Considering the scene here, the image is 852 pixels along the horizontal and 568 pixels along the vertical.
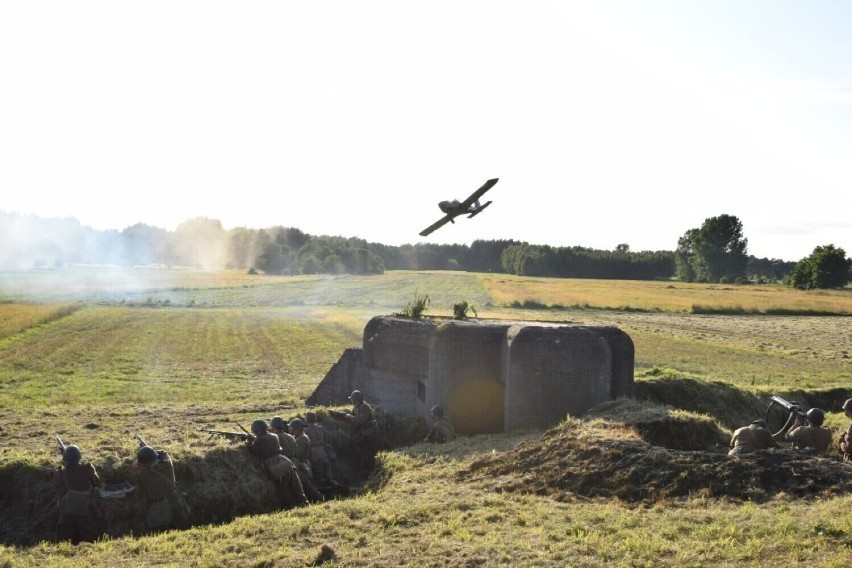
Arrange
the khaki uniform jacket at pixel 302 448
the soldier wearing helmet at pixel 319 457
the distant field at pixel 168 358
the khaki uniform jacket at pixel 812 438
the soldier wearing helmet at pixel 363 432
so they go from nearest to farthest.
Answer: the khaki uniform jacket at pixel 812 438, the khaki uniform jacket at pixel 302 448, the soldier wearing helmet at pixel 319 457, the soldier wearing helmet at pixel 363 432, the distant field at pixel 168 358

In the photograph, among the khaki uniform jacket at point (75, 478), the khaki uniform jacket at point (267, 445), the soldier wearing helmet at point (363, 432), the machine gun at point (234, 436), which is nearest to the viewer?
the khaki uniform jacket at point (75, 478)

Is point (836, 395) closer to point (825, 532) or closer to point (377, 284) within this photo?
point (825, 532)

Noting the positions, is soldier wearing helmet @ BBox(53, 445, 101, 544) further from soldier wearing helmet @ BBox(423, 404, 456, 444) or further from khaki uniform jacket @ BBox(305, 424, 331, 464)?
soldier wearing helmet @ BBox(423, 404, 456, 444)

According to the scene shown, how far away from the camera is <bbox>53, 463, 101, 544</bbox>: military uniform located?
10.5 metres

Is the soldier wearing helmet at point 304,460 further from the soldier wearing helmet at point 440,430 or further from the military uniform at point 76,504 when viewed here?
the military uniform at point 76,504

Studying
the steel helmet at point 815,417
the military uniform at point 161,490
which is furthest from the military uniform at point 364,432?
the steel helmet at point 815,417

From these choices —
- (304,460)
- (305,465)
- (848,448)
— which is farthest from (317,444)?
(848,448)

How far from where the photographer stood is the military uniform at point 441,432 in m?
15.1

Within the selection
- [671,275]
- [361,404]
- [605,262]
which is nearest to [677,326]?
[361,404]

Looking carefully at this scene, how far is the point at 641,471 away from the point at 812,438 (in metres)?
3.56

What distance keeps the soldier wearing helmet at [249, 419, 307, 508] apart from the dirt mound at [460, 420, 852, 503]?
2650 mm

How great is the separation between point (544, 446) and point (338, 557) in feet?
14.6

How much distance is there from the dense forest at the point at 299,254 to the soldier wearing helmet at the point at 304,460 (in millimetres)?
104417

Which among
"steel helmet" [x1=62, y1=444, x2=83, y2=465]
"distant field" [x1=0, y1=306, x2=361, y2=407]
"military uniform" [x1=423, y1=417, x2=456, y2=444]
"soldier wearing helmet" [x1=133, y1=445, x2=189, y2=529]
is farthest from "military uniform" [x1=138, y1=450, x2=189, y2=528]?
"distant field" [x1=0, y1=306, x2=361, y2=407]
